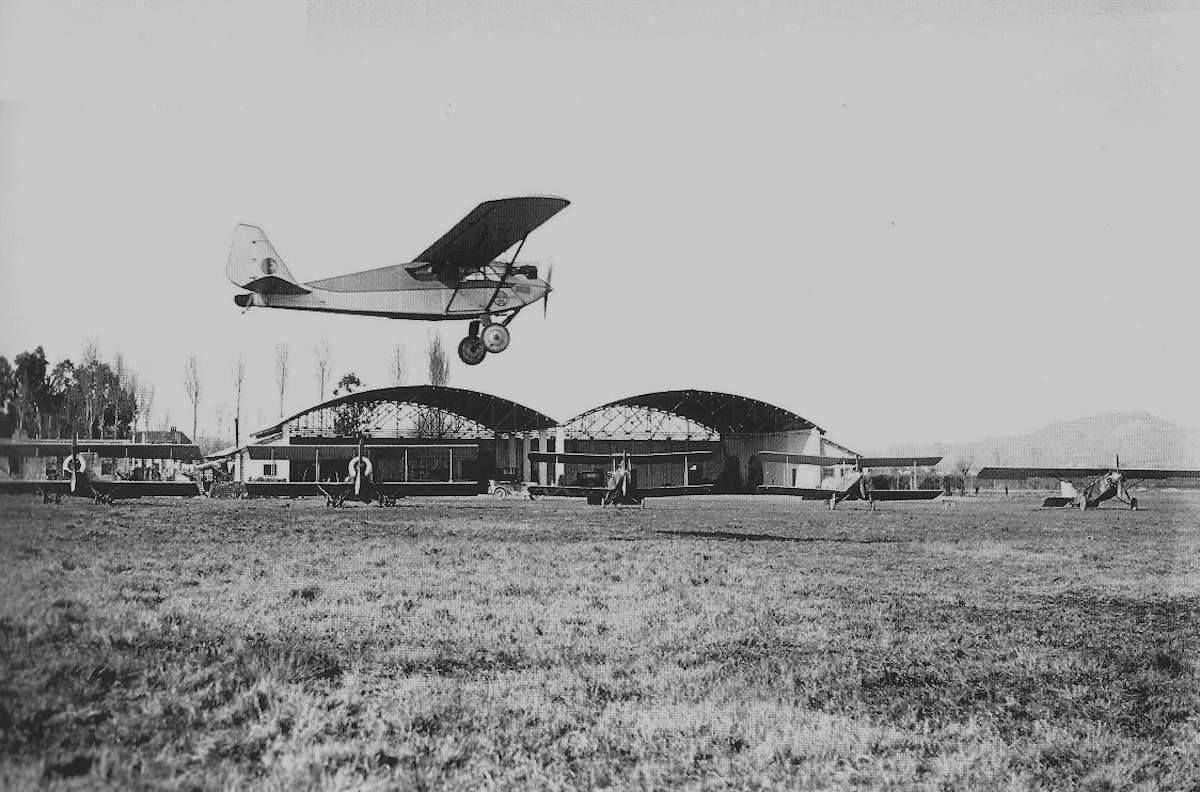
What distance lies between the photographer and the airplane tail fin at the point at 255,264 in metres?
6.41

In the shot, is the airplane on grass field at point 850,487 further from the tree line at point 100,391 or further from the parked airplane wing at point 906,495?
the tree line at point 100,391

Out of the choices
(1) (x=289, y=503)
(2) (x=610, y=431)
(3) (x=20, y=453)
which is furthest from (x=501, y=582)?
(2) (x=610, y=431)

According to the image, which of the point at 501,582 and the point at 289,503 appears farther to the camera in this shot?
the point at 289,503

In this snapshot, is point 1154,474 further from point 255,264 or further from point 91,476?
point 91,476

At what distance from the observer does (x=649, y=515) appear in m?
18.0

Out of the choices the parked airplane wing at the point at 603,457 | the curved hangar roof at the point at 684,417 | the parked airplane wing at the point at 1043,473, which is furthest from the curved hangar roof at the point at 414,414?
the parked airplane wing at the point at 1043,473

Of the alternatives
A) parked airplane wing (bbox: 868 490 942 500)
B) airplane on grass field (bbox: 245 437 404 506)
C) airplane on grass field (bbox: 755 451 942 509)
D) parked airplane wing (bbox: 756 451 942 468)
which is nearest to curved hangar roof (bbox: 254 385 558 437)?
airplane on grass field (bbox: 245 437 404 506)

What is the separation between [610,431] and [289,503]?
27.1ft

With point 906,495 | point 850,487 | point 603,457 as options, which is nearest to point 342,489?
point 603,457

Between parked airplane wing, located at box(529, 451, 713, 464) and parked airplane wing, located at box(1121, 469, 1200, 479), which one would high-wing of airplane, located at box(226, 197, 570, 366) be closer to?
parked airplane wing, located at box(529, 451, 713, 464)

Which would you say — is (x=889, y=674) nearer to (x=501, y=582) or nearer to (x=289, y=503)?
(x=501, y=582)

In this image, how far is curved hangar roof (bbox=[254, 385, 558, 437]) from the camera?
8312 mm

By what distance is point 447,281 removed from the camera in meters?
6.95

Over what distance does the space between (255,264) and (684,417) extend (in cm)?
1787
